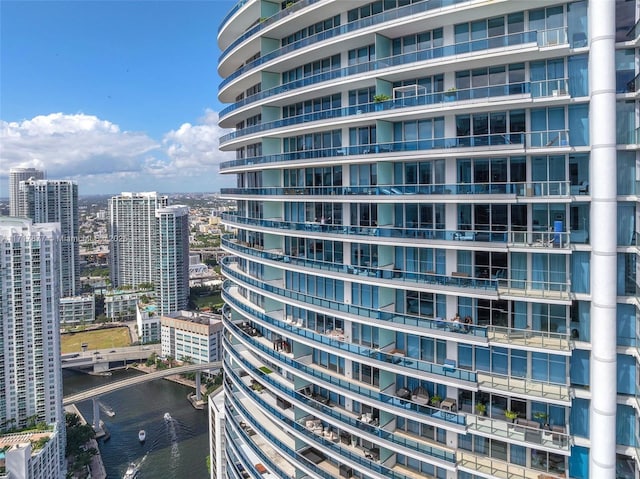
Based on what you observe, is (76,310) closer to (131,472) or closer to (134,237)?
(134,237)

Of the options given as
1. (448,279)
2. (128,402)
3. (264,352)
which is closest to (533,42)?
(448,279)

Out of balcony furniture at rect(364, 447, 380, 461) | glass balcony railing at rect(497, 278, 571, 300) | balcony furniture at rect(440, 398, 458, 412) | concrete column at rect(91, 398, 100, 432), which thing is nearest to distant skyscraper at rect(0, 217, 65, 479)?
concrete column at rect(91, 398, 100, 432)

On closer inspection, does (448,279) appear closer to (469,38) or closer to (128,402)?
(469,38)

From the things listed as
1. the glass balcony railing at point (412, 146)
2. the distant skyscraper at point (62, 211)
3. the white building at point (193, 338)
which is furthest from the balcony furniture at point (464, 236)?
the distant skyscraper at point (62, 211)

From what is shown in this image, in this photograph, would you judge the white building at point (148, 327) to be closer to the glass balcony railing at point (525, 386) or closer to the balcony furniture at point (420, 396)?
the balcony furniture at point (420, 396)

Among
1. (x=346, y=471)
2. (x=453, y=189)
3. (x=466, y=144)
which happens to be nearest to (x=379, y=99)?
(x=466, y=144)

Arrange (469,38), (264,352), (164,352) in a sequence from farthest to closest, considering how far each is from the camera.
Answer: (164,352) → (264,352) → (469,38)

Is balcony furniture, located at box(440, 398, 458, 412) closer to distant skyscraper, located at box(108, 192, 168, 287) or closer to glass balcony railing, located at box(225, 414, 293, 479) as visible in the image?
glass balcony railing, located at box(225, 414, 293, 479)
